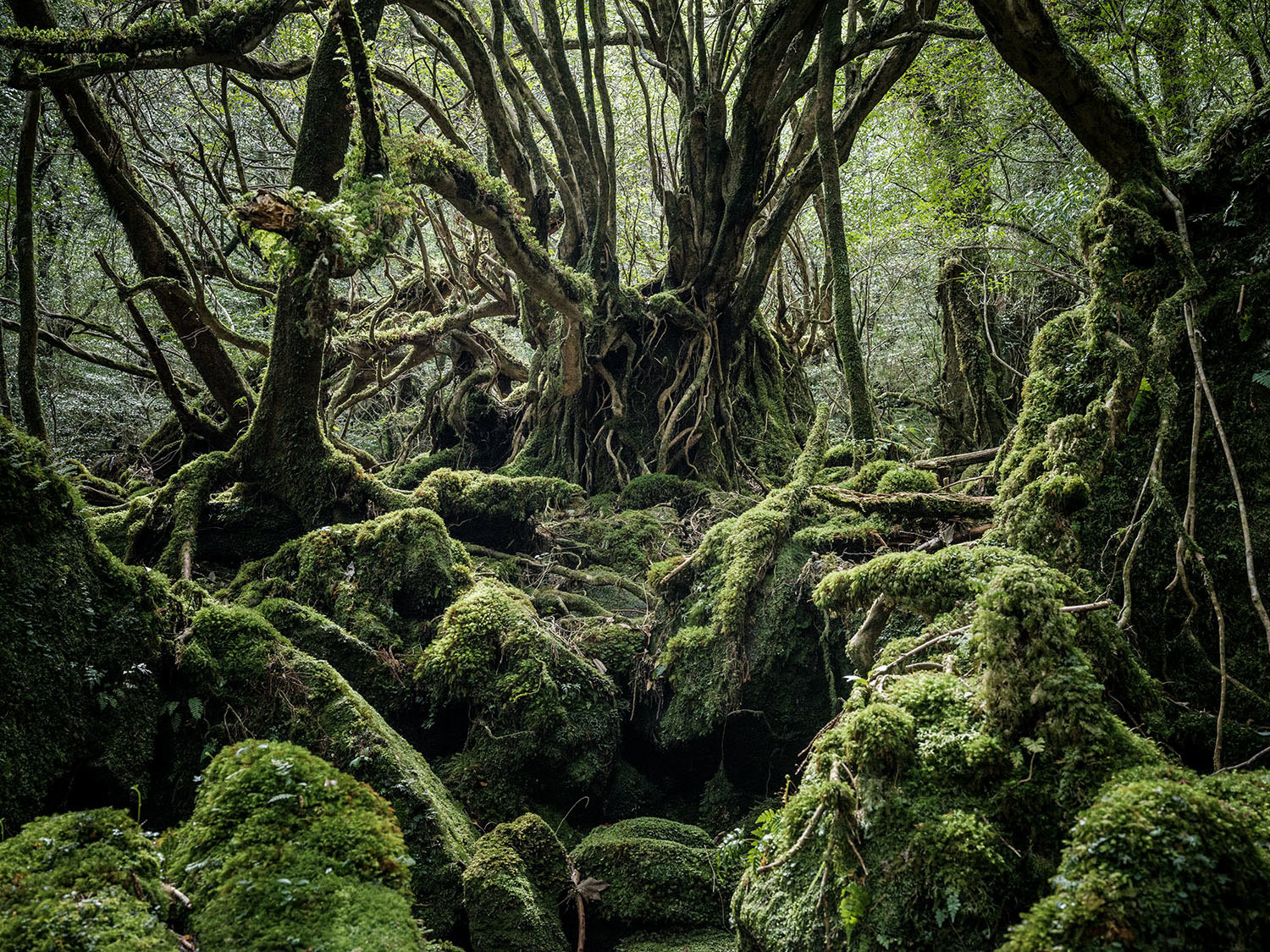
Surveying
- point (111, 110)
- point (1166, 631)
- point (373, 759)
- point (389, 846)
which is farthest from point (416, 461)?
point (1166, 631)

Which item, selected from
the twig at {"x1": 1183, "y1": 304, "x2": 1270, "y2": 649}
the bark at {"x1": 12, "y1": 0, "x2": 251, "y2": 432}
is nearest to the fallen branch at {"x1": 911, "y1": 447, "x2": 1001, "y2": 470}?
the twig at {"x1": 1183, "y1": 304, "x2": 1270, "y2": 649}

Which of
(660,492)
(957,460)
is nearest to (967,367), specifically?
(957,460)

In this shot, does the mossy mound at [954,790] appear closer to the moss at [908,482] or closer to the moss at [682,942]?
the moss at [682,942]

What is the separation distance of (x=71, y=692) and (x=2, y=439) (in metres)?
1.06

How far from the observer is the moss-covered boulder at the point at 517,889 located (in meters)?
3.21

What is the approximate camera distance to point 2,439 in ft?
9.82

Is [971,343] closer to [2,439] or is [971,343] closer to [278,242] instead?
[278,242]

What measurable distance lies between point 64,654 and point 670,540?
5182mm

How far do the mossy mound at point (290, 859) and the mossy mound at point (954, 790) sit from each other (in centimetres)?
124

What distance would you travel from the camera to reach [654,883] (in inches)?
143

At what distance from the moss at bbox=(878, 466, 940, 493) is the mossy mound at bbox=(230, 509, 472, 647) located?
10.6 ft

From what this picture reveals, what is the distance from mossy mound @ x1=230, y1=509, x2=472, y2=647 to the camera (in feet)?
17.7

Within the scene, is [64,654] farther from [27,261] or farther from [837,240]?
[837,240]

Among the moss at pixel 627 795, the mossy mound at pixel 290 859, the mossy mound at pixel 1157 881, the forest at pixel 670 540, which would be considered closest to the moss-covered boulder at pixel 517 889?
the forest at pixel 670 540
